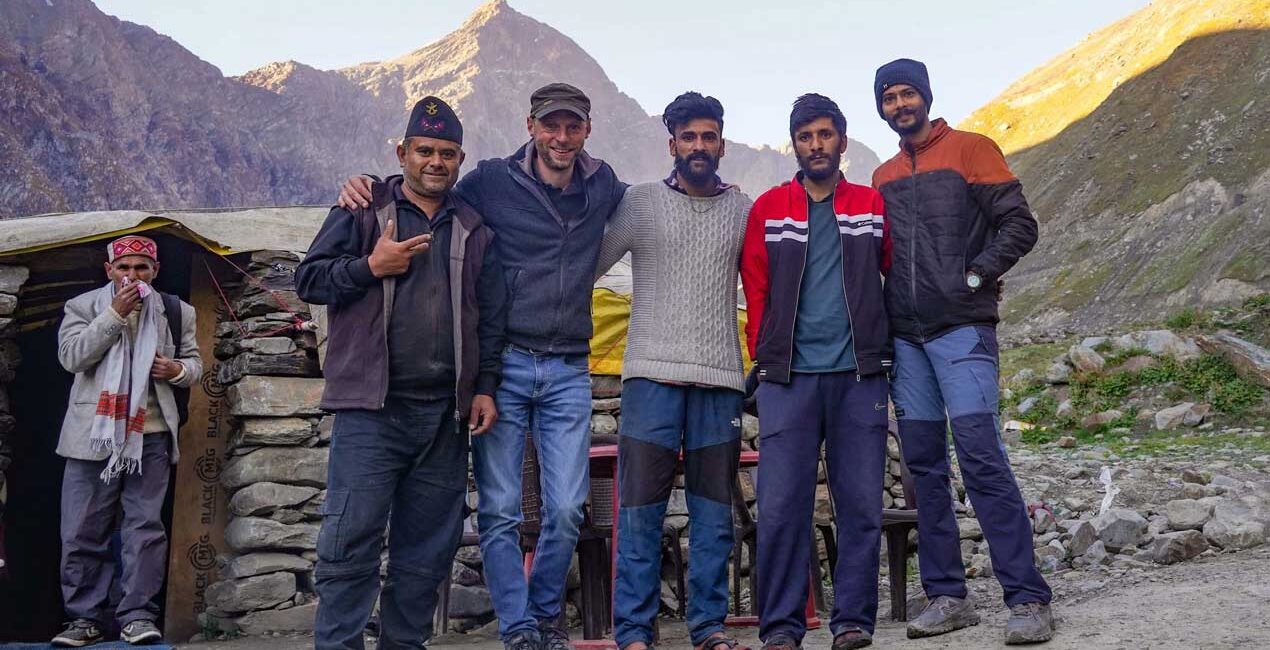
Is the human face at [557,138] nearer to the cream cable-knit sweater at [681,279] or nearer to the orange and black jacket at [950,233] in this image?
the cream cable-knit sweater at [681,279]

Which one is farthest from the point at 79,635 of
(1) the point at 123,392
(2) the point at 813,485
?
(2) the point at 813,485

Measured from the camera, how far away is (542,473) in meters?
3.91

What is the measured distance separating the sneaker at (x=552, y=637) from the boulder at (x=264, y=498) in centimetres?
298

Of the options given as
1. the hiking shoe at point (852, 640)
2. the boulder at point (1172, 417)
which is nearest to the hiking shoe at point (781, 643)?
the hiking shoe at point (852, 640)

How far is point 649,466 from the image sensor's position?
384cm

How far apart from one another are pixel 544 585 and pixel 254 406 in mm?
3174

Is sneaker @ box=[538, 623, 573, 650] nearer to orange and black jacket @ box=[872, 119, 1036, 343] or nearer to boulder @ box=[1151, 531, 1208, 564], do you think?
orange and black jacket @ box=[872, 119, 1036, 343]

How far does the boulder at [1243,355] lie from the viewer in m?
11.5

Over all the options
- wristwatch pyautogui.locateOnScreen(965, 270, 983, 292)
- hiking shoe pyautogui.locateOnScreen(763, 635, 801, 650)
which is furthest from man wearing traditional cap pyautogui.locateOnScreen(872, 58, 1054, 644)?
hiking shoe pyautogui.locateOnScreen(763, 635, 801, 650)

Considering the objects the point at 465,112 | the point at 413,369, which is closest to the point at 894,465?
the point at 413,369

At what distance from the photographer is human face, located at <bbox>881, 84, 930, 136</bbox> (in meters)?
4.12

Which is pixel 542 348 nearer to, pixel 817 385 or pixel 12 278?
pixel 817 385

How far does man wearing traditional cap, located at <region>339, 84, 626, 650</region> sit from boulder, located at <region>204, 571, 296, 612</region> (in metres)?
2.77

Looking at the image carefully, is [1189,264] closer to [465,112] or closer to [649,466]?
[649,466]
